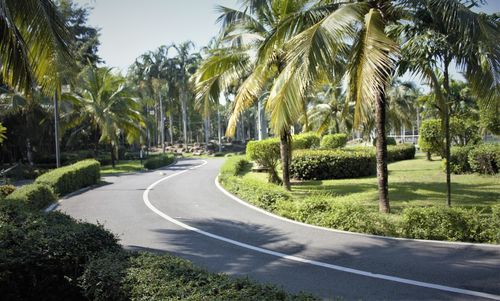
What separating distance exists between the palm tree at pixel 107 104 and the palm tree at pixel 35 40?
2323 cm

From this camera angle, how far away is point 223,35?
53.3 feet

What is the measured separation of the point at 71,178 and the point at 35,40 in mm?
11977

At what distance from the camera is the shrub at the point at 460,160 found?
→ 1917 centimetres

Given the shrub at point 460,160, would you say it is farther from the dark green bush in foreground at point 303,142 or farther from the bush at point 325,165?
the dark green bush in foreground at point 303,142

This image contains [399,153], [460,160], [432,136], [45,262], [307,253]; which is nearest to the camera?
[45,262]

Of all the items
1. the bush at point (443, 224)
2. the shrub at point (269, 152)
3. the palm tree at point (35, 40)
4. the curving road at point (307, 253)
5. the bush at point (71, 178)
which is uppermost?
the palm tree at point (35, 40)

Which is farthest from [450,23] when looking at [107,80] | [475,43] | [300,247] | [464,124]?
[107,80]

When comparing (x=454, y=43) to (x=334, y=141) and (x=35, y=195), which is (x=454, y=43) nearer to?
(x=35, y=195)

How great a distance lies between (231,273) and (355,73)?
5.96m

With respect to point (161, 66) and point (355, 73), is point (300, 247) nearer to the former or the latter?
point (355, 73)

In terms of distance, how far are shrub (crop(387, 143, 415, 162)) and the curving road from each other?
1693 cm

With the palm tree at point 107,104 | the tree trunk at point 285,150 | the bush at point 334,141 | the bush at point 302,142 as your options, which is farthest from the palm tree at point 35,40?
the bush at point 334,141

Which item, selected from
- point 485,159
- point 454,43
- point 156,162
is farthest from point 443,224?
point 156,162

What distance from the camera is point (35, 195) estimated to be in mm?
14305
